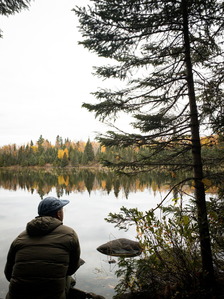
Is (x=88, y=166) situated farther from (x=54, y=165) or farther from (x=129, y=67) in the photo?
(x=129, y=67)

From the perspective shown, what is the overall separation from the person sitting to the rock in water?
5.89 meters

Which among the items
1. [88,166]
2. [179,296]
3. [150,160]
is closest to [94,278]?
[179,296]

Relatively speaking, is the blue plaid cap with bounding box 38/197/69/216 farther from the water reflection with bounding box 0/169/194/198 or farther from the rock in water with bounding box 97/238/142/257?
the water reflection with bounding box 0/169/194/198

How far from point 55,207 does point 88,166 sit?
88.5 meters

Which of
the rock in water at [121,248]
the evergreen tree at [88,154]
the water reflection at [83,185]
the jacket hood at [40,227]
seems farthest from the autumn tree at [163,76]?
the evergreen tree at [88,154]

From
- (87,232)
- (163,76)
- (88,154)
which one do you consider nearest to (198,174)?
(163,76)

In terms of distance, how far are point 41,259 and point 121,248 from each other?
6.59 m

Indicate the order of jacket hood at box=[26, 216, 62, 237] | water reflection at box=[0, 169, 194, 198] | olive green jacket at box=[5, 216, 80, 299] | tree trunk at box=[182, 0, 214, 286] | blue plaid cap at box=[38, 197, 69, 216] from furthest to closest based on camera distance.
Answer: water reflection at box=[0, 169, 194, 198] → tree trunk at box=[182, 0, 214, 286] → blue plaid cap at box=[38, 197, 69, 216] → jacket hood at box=[26, 216, 62, 237] → olive green jacket at box=[5, 216, 80, 299]

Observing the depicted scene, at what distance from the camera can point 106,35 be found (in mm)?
4508

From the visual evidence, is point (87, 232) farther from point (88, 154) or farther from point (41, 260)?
point (88, 154)

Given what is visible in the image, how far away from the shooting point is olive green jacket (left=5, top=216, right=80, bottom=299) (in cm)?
231

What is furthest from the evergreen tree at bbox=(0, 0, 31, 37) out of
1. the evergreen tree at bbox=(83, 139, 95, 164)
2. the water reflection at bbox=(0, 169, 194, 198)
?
the evergreen tree at bbox=(83, 139, 95, 164)

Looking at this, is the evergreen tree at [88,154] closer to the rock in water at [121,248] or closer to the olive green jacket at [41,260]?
the rock in water at [121,248]

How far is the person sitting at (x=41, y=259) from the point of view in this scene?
231 cm
